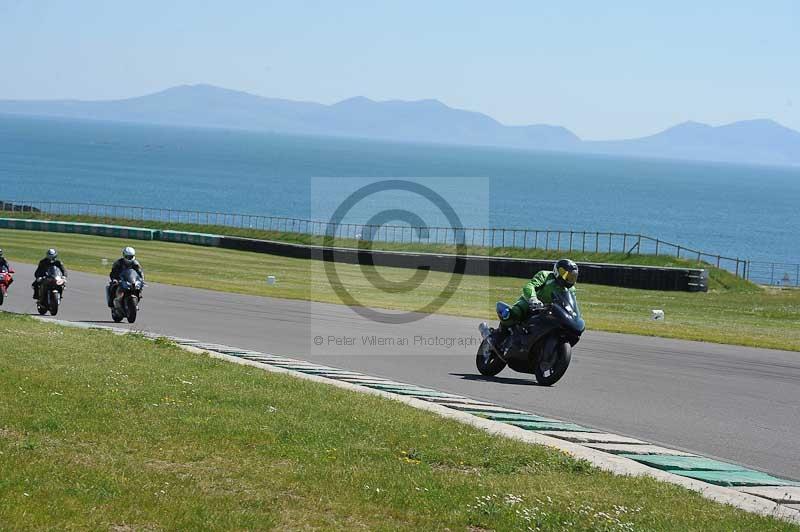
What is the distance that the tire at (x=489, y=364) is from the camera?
16606 millimetres

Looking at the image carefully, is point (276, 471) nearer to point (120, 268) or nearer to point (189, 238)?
point (120, 268)

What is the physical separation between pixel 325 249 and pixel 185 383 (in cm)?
4265

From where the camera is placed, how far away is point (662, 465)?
33.1 ft

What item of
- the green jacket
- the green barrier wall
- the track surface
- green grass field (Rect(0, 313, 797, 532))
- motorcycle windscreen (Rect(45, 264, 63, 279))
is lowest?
the track surface

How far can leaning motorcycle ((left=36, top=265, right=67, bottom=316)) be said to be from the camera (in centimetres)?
2441

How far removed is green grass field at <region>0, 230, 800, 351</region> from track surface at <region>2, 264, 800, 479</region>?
3.71m

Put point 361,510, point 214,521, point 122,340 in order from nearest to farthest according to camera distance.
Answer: point 214,521 → point 361,510 → point 122,340

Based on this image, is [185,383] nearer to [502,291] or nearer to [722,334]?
[722,334]

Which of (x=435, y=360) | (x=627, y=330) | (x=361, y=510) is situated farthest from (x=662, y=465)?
Answer: (x=627, y=330)

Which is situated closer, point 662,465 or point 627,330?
point 662,465

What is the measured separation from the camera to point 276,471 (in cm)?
841

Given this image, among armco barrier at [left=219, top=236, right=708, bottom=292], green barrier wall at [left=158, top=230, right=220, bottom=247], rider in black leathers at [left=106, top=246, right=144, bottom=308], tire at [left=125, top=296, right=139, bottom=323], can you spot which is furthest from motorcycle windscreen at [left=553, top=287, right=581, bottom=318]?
green barrier wall at [left=158, top=230, right=220, bottom=247]

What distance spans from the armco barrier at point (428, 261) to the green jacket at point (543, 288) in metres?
29.7

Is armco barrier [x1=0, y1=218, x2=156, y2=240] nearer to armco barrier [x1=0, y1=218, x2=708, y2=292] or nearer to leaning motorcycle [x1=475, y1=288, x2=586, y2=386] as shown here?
armco barrier [x1=0, y1=218, x2=708, y2=292]
